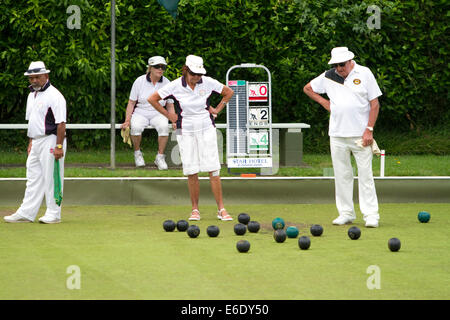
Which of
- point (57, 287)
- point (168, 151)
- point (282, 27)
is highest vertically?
point (282, 27)

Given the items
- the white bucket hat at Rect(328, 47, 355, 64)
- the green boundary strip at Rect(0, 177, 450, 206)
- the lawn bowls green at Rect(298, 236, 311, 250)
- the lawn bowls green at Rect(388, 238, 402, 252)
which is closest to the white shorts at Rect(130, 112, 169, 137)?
the green boundary strip at Rect(0, 177, 450, 206)

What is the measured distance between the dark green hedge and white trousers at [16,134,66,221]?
12.4 feet

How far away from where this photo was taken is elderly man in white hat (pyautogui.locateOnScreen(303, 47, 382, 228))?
27.4 feet

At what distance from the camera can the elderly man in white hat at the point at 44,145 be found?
28.2 ft

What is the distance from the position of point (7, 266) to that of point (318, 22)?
799 cm

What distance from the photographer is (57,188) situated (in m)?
8.64

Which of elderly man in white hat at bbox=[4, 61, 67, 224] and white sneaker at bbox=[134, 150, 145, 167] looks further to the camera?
white sneaker at bbox=[134, 150, 145, 167]

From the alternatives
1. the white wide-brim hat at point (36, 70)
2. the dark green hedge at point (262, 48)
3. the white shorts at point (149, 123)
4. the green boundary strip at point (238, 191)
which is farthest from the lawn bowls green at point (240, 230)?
the dark green hedge at point (262, 48)

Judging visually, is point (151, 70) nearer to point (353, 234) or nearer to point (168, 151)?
point (168, 151)

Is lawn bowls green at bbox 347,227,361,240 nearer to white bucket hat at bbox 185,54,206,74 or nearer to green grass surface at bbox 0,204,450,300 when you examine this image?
green grass surface at bbox 0,204,450,300

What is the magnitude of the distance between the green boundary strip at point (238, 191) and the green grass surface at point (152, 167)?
0.31 meters

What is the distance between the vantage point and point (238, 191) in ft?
34.4

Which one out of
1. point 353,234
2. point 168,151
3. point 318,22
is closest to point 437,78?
point 318,22

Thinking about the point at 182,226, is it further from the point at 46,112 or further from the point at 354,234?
the point at 46,112
